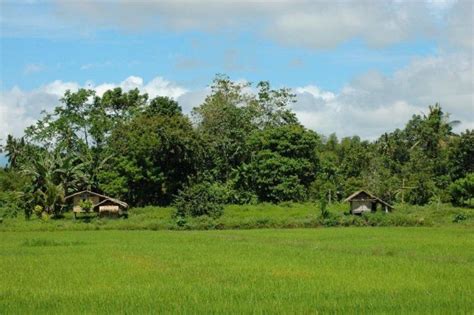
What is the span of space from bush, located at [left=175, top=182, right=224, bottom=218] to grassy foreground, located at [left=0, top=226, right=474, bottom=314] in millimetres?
13354

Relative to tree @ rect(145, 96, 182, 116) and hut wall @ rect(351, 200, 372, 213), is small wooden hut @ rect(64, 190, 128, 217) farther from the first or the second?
hut wall @ rect(351, 200, 372, 213)

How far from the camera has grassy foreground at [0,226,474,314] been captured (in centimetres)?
968

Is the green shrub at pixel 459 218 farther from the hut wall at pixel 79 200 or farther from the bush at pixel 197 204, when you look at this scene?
the hut wall at pixel 79 200

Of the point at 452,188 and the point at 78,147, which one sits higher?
the point at 78,147

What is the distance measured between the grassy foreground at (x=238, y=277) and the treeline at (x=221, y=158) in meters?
16.2

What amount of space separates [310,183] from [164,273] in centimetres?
2940

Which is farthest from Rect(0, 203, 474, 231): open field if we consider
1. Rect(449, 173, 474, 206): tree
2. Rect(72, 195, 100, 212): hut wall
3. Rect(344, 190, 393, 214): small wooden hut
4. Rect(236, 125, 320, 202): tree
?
Rect(236, 125, 320, 202): tree

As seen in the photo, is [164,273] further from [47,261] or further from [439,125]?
[439,125]

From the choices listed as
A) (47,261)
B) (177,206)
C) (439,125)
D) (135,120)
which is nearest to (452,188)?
(439,125)

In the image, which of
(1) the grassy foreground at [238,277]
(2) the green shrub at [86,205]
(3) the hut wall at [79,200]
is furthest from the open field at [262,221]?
(1) the grassy foreground at [238,277]

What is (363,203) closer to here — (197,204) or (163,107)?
(197,204)

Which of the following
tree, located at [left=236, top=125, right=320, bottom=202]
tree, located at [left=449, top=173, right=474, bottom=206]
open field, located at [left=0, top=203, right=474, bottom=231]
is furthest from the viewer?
tree, located at [left=236, top=125, right=320, bottom=202]

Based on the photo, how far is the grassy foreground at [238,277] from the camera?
9.68 metres

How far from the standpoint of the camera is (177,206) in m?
36.3
